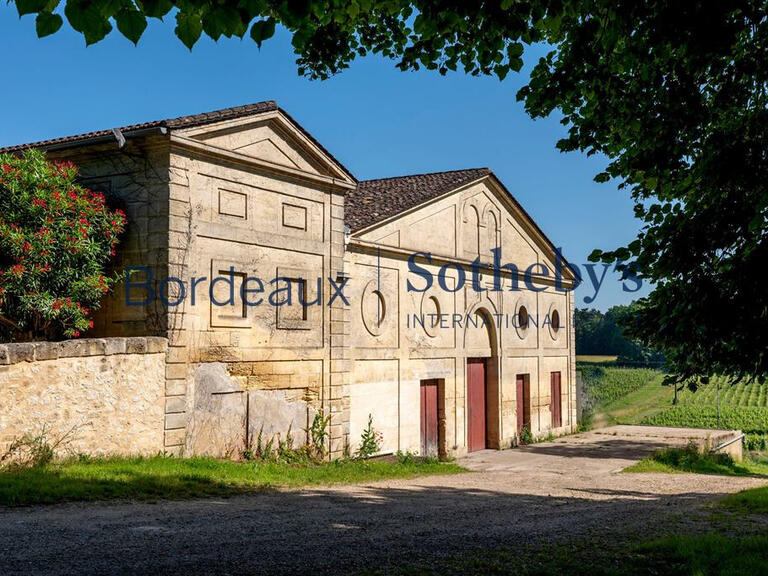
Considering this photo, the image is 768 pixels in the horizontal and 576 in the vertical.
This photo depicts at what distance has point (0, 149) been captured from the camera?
13938mm

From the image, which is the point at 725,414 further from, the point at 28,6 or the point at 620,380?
the point at 28,6

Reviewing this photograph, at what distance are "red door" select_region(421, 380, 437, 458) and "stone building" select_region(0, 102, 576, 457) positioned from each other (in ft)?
0.17

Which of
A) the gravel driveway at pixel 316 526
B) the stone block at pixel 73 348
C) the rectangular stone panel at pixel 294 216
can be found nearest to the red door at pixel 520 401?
the gravel driveway at pixel 316 526

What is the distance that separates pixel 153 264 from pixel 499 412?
1191 cm

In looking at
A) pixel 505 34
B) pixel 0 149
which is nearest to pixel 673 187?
pixel 505 34

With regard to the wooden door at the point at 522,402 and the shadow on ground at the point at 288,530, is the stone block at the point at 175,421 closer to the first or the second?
the shadow on ground at the point at 288,530

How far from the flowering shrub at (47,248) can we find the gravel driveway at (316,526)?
3869 millimetres

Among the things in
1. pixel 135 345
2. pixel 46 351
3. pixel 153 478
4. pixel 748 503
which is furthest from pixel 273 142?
pixel 748 503

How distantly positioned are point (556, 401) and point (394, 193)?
30.7 ft

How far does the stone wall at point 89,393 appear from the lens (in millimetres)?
9414

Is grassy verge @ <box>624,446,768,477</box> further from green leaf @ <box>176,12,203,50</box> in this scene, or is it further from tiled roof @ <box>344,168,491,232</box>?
green leaf @ <box>176,12,203,50</box>

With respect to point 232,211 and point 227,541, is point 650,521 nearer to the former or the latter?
point 227,541

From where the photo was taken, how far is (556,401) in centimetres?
2450

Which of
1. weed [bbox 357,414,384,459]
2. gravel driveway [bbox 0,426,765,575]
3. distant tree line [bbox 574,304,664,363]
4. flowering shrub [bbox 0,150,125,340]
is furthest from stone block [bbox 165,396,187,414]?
distant tree line [bbox 574,304,664,363]
